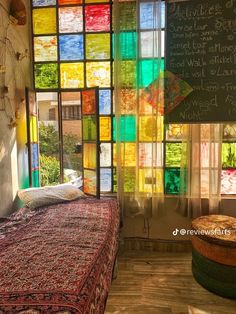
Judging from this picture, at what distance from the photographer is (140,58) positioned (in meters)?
2.52

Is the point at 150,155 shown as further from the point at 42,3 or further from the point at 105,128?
the point at 42,3

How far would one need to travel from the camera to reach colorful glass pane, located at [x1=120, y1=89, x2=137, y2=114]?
8.41 ft

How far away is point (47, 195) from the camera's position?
2369 millimetres

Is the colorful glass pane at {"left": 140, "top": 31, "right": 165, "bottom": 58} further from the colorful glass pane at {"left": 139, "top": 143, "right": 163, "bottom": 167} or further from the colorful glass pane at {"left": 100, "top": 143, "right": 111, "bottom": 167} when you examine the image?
the colorful glass pane at {"left": 100, "top": 143, "right": 111, "bottom": 167}

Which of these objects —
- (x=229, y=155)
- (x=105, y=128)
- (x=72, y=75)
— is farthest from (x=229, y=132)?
(x=72, y=75)

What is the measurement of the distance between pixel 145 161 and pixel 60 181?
1062 millimetres

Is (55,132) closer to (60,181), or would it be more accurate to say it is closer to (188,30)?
(60,181)

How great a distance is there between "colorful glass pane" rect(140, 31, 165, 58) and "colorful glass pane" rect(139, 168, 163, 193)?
1.14m

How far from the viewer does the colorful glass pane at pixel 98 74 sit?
8.97 ft

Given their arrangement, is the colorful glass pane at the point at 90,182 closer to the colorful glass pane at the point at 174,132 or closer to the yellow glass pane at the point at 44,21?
the colorful glass pane at the point at 174,132

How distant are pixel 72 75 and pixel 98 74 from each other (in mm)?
289

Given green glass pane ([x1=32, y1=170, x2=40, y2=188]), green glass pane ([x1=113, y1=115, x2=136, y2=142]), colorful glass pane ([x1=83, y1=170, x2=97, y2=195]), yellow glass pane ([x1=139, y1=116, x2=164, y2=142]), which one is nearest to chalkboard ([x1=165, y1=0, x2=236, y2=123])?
yellow glass pane ([x1=139, y1=116, x2=164, y2=142])

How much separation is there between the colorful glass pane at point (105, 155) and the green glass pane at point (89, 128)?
0.70ft

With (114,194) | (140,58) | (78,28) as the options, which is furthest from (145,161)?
(78,28)
